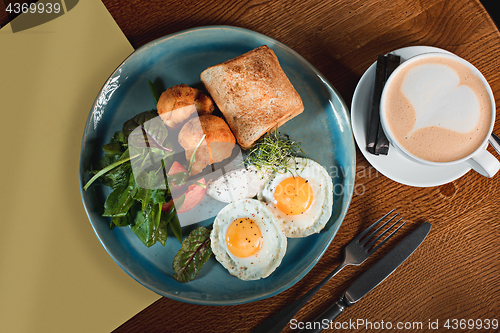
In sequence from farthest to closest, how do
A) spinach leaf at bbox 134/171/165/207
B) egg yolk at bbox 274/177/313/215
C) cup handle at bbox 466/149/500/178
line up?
egg yolk at bbox 274/177/313/215 → spinach leaf at bbox 134/171/165/207 → cup handle at bbox 466/149/500/178

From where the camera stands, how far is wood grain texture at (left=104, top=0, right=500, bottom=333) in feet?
4.31

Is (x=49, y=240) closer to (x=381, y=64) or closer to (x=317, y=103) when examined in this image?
(x=317, y=103)

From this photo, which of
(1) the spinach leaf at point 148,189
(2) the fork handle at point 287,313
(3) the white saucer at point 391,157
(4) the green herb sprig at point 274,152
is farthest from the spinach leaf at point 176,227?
(3) the white saucer at point 391,157

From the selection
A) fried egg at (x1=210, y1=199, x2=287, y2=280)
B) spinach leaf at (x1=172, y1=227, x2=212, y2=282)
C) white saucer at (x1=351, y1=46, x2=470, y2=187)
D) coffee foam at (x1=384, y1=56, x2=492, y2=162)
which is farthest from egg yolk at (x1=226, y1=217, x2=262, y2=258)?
coffee foam at (x1=384, y1=56, x2=492, y2=162)

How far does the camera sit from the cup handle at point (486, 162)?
1.02 m

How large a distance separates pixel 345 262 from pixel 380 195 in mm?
353

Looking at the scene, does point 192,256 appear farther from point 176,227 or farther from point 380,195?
point 380,195

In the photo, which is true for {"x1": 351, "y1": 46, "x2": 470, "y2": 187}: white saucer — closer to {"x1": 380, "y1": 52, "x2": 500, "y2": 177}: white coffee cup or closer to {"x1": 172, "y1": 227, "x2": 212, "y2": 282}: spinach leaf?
{"x1": 380, "y1": 52, "x2": 500, "y2": 177}: white coffee cup

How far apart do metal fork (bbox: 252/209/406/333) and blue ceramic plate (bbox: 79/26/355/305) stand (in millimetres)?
123

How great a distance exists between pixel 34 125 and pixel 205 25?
95 cm

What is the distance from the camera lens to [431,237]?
53.5 inches

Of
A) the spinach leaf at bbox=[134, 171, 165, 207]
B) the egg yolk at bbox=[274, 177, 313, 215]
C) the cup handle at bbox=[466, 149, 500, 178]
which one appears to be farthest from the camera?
the egg yolk at bbox=[274, 177, 313, 215]

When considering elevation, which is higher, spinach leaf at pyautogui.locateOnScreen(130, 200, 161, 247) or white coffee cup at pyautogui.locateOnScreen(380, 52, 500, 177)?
spinach leaf at pyautogui.locateOnScreen(130, 200, 161, 247)

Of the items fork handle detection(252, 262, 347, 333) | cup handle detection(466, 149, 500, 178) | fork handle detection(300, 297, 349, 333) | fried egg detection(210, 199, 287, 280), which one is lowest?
fork handle detection(300, 297, 349, 333)
